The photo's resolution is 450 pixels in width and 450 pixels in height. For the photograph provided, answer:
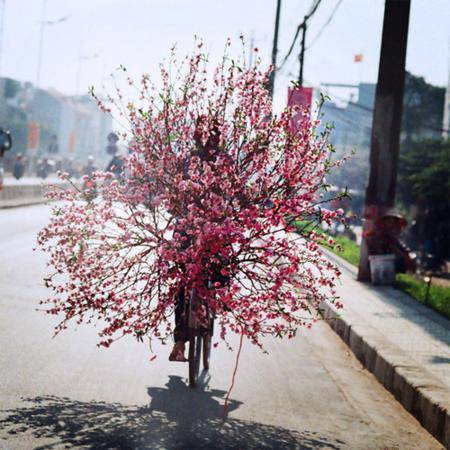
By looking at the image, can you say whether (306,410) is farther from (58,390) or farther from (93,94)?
(93,94)

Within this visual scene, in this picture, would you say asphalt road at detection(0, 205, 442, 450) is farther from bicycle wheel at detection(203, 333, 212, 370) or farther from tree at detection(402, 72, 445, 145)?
tree at detection(402, 72, 445, 145)

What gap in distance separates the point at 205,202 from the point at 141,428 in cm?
184

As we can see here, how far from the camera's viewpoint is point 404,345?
10531 millimetres

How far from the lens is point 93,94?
290 inches

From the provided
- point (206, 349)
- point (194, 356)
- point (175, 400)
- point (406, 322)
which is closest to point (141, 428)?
point (175, 400)

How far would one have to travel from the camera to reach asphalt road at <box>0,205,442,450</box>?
6.02 metres

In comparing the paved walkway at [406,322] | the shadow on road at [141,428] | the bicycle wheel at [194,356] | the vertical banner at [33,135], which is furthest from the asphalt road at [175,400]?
the vertical banner at [33,135]

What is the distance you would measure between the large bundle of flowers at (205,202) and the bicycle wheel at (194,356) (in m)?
0.38

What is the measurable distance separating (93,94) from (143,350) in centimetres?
291

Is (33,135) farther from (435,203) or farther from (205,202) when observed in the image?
(205,202)

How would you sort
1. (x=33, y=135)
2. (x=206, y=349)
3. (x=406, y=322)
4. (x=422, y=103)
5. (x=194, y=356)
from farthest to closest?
(x=33, y=135)
(x=422, y=103)
(x=406, y=322)
(x=206, y=349)
(x=194, y=356)

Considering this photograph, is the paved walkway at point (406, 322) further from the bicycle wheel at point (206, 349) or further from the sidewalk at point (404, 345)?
the bicycle wheel at point (206, 349)

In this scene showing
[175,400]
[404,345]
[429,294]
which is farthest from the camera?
[429,294]

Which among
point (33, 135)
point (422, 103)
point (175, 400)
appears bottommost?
point (175, 400)
